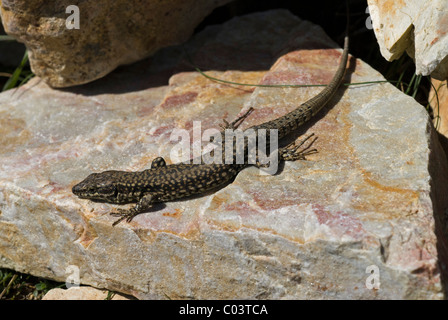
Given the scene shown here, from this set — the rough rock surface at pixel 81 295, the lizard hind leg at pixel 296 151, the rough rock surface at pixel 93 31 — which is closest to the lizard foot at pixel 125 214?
the rough rock surface at pixel 81 295

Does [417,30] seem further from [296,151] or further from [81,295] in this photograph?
[81,295]

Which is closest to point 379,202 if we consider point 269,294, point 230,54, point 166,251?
point 269,294

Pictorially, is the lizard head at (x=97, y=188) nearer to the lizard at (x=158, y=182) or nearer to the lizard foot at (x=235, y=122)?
the lizard at (x=158, y=182)

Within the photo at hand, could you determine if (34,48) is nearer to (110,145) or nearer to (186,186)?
(110,145)

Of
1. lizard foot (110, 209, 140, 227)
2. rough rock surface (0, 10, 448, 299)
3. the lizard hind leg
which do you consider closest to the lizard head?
rough rock surface (0, 10, 448, 299)

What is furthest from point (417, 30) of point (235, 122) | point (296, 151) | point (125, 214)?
point (125, 214)
